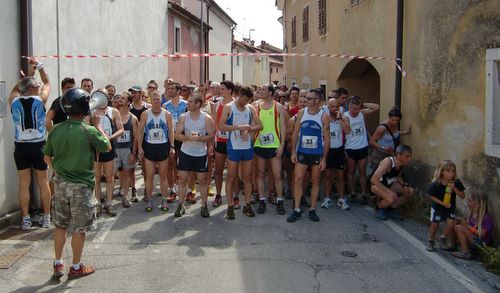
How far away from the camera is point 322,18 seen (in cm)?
1564

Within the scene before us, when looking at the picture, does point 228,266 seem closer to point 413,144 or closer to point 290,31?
point 413,144

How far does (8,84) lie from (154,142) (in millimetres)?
2126

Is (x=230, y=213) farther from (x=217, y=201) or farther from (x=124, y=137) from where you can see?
(x=124, y=137)

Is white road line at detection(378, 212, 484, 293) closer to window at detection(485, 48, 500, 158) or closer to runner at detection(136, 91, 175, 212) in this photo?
window at detection(485, 48, 500, 158)

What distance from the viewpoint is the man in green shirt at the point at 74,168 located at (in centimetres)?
495

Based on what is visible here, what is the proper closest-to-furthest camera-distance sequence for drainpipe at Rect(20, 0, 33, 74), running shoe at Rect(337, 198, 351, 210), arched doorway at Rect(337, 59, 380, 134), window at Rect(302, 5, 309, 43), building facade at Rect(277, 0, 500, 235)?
building facade at Rect(277, 0, 500, 235) → drainpipe at Rect(20, 0, 33, 74) → running shoe at Rect(337, 198, 351, 210) → arched doorway at Rect(337, 59, 380, 134) → window at Rect(302, 5, 309, 43)

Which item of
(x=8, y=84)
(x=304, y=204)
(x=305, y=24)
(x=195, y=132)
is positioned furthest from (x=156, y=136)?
(x=305, y=24)

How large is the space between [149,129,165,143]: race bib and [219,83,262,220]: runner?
969 mm

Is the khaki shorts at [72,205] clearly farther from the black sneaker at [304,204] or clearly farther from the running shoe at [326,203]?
the running shoe at [326,203]

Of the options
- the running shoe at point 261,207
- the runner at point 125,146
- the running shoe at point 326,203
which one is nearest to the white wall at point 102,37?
the runner at point 125,146

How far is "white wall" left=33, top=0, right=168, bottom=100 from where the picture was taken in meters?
8.28

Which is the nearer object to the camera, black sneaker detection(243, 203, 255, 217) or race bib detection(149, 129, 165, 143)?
black sneaker detection(243, 203, 255, 217)

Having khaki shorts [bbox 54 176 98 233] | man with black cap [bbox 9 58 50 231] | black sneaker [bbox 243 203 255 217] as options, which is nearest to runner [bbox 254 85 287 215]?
black sneaker [bbox 243 203 255 217]

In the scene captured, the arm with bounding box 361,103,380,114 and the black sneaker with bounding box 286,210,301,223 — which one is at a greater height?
the arm with bounding box 361,103,380,114
